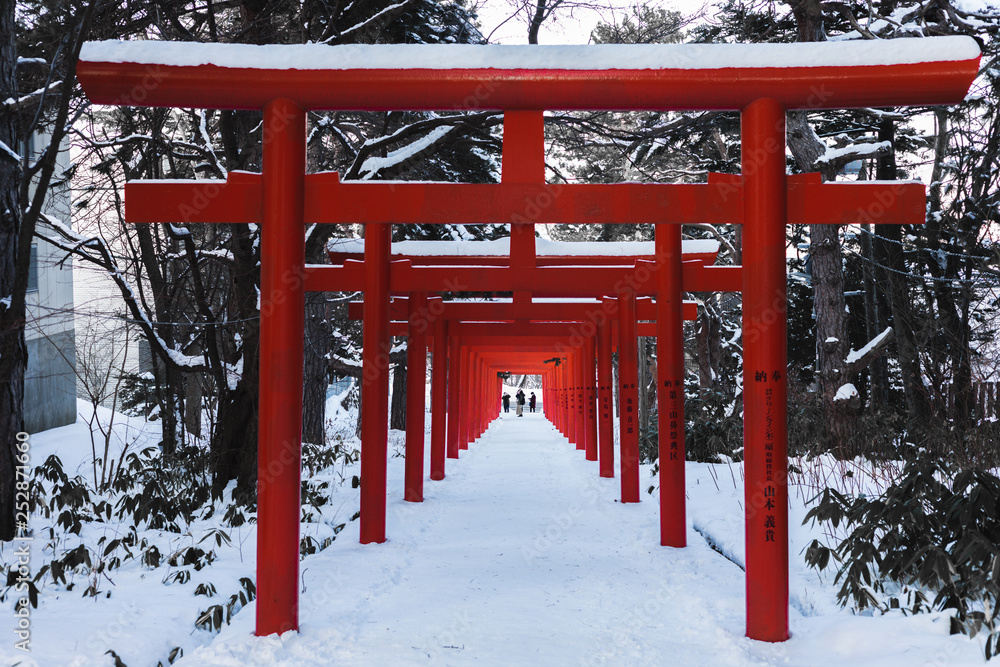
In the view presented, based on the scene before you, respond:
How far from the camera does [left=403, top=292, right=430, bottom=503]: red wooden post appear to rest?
1016 cm

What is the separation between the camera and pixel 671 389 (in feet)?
23.6

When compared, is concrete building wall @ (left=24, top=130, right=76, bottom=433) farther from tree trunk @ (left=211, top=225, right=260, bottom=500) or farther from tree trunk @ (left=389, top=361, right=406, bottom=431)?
tree trunk @ (left=389, top=361, right=406, bottom=431)

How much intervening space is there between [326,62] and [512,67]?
1.09m

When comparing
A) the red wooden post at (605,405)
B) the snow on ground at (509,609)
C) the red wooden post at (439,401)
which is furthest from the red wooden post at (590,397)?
the snow on ground at (509,609)

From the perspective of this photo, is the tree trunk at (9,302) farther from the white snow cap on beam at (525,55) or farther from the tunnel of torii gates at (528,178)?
the white snow cap on beam at (525,55)

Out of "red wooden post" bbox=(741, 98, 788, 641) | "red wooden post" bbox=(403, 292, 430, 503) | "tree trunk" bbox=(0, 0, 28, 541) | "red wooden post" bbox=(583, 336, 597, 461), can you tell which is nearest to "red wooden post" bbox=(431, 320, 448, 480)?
"red wooden post" bbox=(403, 292, 430, 503)

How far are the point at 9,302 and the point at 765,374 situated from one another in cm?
618

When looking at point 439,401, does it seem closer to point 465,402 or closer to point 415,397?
point 415,397

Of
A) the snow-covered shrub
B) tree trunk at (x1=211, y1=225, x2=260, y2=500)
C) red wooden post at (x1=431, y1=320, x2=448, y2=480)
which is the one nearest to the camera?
the snow-covered shrub

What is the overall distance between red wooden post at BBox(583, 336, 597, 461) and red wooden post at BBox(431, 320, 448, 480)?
9.15 ft

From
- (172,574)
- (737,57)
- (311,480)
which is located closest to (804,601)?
(737,57)

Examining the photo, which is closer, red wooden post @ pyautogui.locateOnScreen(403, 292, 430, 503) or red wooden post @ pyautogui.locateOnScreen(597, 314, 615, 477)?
red wooden post @ pyautogui.locateOnScreen(403, 292, 430, 503)

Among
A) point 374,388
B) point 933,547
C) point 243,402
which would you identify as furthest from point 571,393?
point 933,547

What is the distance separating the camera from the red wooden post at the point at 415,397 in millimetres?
10164
